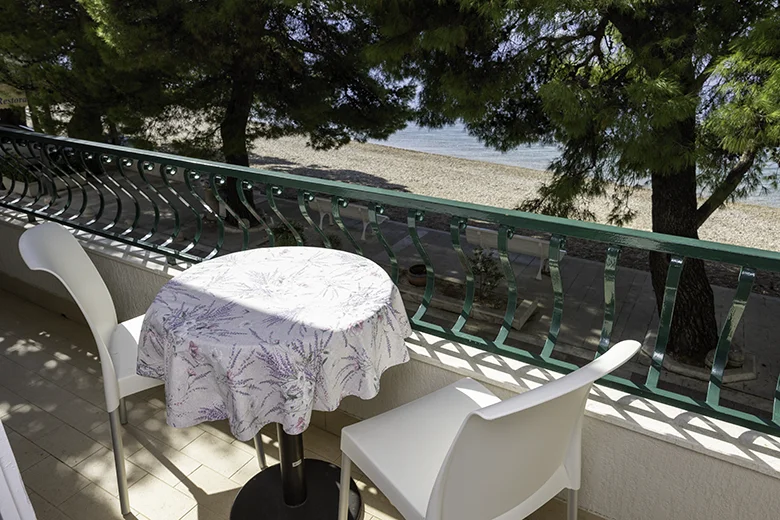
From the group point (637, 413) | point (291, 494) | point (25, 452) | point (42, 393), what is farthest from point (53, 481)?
point (637, 413)

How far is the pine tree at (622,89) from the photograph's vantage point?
359cm

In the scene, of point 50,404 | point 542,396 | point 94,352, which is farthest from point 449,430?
point 94,352

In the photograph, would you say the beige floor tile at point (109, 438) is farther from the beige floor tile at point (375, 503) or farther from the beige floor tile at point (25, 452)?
the beige floor tile at point (375, 503)

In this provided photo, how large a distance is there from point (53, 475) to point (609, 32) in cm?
576

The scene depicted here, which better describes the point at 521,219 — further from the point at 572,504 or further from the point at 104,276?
the point at 104,276

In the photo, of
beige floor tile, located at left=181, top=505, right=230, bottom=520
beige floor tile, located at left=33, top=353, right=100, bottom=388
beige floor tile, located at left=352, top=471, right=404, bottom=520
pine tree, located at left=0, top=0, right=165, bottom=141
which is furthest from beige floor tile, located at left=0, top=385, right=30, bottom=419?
pine tree, located at left=0, top=0, right=165, bottom=141

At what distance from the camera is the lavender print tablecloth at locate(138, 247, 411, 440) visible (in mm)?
1454

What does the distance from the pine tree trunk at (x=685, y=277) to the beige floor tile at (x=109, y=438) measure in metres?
5.30

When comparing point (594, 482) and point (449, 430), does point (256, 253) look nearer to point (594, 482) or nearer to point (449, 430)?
point (449, 430)

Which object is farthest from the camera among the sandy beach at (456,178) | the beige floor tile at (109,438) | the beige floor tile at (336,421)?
the sandy beach at (456,178)

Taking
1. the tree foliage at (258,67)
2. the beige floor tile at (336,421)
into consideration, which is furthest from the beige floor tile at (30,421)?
the tree foliage at (258,67)

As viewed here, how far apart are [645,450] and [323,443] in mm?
1318

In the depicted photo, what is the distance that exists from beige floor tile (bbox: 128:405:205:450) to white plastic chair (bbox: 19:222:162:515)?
0.38 metres

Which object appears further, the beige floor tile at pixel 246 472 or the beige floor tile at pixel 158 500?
the beige floor tile at pixel 246 472
